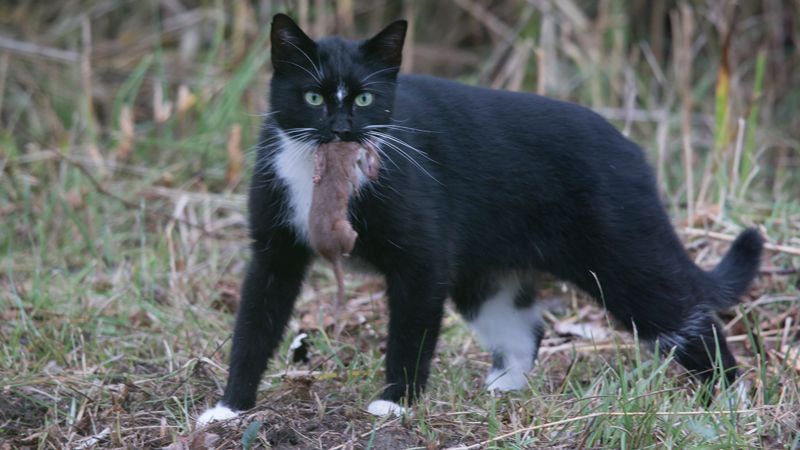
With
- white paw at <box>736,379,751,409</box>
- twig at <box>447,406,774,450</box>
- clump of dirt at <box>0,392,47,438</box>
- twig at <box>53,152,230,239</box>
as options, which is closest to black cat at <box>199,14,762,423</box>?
white paw at <box>736,379,751,409</box>

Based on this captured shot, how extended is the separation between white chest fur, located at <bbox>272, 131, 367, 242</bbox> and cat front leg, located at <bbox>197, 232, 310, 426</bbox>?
0.09 meters

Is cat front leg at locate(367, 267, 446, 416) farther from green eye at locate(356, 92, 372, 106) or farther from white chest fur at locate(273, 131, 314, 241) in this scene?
green eye at locate(356, 92, 372, 106)

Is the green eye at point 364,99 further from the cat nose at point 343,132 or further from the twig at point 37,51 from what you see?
the twig at point 37,51

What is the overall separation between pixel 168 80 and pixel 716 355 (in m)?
4.07

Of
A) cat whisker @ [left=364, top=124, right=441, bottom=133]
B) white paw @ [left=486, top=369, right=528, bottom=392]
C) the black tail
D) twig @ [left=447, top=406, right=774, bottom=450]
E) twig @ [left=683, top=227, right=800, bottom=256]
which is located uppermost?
cat whisker @ [left=364, top=124, right=441, bottom=133]

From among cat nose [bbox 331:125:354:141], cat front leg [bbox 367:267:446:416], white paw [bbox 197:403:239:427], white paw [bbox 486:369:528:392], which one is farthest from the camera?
white paw [bbox 486:369:528:392]

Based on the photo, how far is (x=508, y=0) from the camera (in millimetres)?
7047

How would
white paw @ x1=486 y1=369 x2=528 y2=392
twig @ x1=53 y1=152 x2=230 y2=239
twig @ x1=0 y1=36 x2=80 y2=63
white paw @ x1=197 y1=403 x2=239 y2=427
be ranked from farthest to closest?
1. twig @ x1=0 y1=36 x2=80 y2=63
2. twig @ x1=53 y1=152 x2=230 y2=239
3. white paw @ x1=486 y1=369 x2=528 y2=392
4. white paw @ x1=197 y1=403 x2=239 y2=427

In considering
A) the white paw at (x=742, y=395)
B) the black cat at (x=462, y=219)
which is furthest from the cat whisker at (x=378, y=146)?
the white paw at (x=742, y=395)

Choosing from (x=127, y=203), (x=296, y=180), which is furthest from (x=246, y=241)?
(x=296, y=180)

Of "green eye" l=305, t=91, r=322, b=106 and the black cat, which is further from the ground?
"green eye" l=305, t=91, r=322, b=106

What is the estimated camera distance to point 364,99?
295 cm

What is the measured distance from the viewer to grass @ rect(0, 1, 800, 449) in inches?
114

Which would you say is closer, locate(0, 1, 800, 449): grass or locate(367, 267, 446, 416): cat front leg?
locate(0, 1, 800, 449): grass
